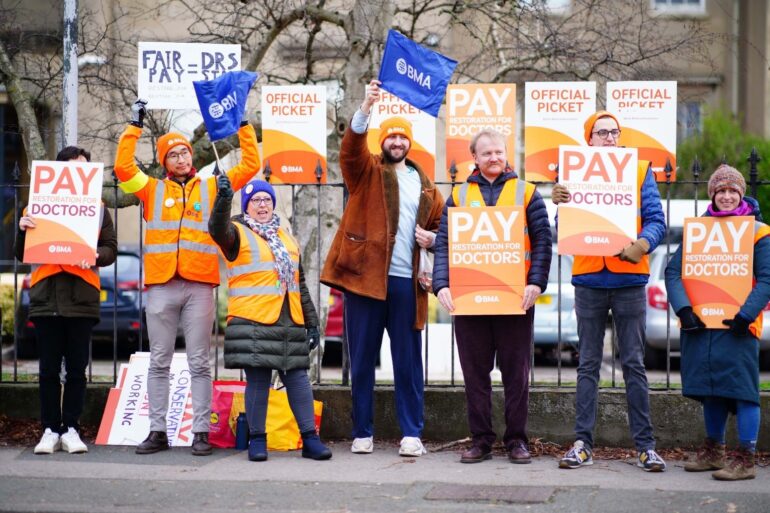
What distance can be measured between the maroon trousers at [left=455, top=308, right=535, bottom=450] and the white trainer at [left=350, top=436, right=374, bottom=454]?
2.43 feet

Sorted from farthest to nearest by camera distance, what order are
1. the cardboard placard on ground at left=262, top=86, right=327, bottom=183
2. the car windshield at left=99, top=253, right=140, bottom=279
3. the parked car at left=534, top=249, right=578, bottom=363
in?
the car windshield at left=99, top=253, right=140, bottom=279 → the parked car at left=534, top=249, right=578, bottom=363 → the cardboard placard on ground at left=262, top=86, right=327, bottom=183

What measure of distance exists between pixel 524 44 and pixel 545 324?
5111 mm

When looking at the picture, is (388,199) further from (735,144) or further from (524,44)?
(735,144)

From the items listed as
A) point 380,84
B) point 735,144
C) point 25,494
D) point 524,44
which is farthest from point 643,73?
point 735,144

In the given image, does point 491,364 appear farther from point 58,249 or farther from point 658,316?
point 658,316

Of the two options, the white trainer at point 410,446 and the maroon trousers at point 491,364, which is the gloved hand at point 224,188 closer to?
the maroon trousers at point 491,364

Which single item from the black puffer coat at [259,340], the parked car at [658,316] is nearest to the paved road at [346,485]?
the black puffer coat at [259,340]

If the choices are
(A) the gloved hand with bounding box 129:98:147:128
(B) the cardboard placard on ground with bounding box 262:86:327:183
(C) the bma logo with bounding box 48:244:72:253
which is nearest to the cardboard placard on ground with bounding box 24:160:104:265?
(C) the bma logo with bounding box 48:244:72:253

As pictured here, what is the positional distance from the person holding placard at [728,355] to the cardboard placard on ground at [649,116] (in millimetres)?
1077

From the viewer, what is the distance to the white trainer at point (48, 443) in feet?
26.1

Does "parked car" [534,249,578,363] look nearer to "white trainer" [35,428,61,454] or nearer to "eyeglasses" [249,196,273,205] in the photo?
"eyeglasses" [249,196,273,205]

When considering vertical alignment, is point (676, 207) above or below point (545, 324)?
above

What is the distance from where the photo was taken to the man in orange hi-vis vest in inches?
309

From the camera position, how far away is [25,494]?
22.0 feet
